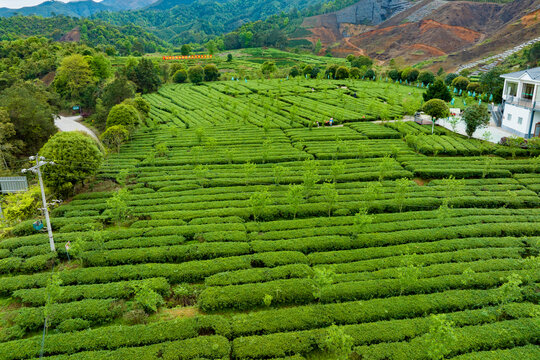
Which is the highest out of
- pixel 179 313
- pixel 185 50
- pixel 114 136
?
pixel 185 50

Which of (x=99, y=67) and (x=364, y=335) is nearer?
(x=364, y=335)

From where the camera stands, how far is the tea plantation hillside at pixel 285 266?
1495cm

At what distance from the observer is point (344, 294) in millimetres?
17656

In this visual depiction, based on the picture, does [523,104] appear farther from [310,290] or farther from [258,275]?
[258,275]

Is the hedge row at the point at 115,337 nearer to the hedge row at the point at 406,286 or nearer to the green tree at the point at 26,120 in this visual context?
the hedge row at the point at 406,286

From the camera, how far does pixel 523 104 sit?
1690 inches

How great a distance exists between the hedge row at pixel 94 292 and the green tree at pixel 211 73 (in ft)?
282

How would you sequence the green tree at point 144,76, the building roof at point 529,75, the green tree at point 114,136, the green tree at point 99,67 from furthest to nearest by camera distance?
1. the green tree at point 144,76
2. the green tree at point 99,67
3. the green tree at point 114,136
4. the building roof at point 529,75

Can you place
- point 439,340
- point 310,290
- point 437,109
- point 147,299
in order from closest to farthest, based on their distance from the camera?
point 439,340
point 147,299
point 310,290
point 437,109

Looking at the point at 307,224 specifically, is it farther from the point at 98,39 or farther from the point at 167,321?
the point at 98,39

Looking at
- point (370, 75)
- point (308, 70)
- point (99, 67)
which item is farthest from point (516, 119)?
point (99, 67)

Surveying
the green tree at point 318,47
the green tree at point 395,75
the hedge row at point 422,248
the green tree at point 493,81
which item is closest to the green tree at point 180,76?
the green tree at point 395,75

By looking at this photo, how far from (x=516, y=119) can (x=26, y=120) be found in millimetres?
62689

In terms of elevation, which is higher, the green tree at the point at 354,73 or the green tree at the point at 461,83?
the green tree at the point at 354,73
